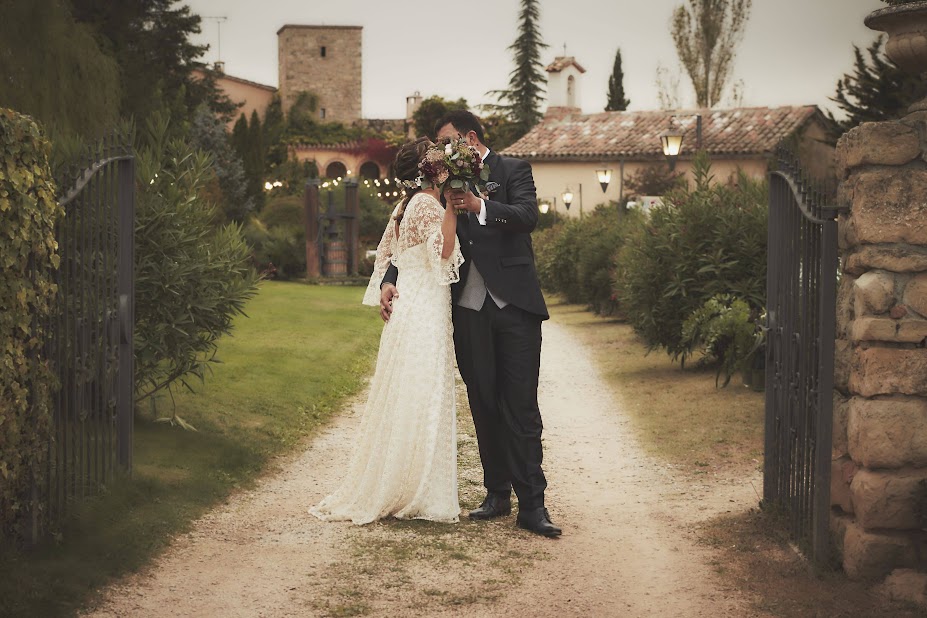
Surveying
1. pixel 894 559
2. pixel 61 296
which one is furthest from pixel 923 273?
pixel 61 296

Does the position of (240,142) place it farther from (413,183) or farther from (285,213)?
(413,183)

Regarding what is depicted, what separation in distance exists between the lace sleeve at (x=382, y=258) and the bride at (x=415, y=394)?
13 centimetres

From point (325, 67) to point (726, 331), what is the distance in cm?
6840

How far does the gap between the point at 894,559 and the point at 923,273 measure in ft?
3.92

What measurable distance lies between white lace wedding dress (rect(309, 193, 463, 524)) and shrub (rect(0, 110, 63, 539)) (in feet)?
5.60

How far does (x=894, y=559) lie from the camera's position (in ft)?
15.4

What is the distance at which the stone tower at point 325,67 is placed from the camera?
75.9 metres

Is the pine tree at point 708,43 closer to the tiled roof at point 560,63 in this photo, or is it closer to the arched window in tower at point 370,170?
the tiled roof at point 560,63

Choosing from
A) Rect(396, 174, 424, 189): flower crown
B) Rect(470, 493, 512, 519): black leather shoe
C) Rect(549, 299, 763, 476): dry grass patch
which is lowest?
Rect(549, 299, 763, 476): dry grass patch

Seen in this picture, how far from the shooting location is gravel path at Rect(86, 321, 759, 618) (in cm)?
466

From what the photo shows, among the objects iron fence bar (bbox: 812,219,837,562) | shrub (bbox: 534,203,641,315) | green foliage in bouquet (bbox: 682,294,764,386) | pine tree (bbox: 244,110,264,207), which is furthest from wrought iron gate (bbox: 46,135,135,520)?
pine tree (bbox: 244,110,264,207)

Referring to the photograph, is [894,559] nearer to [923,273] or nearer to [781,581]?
[781,581]

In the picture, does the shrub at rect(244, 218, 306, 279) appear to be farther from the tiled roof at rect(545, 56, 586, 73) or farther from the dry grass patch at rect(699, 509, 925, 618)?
the tiled roof at rect(545, 56, 586, 73)

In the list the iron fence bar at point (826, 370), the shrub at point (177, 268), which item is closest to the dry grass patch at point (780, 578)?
the iron fence bar at point (826, 370)
